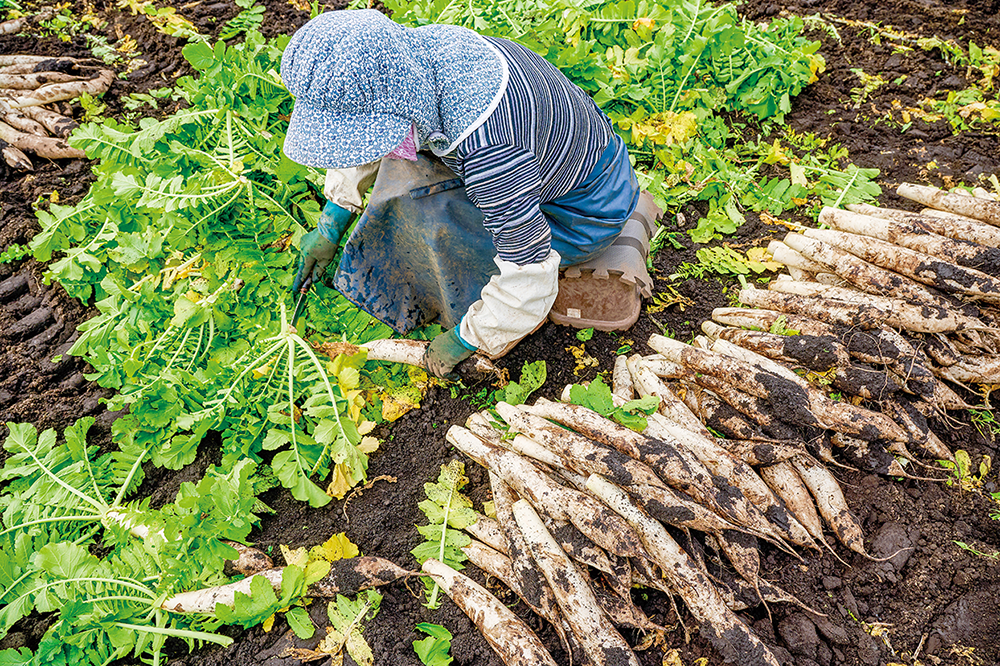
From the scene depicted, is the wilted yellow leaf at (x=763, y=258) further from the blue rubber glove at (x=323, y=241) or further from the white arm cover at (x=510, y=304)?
the blue rubber glove at (x=323, y=241)

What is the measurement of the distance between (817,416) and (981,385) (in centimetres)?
74

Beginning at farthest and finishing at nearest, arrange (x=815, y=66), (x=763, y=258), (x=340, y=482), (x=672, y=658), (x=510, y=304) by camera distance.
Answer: (x=815, y=66), (x=763, y=258), (x=340, y=482), (x=510, y=304), (x=672, y=658)

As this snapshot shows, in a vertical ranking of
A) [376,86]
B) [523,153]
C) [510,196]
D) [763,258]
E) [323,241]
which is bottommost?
[763,258]

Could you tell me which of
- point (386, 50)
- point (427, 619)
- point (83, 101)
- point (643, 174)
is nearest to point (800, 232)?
point (643, 174)

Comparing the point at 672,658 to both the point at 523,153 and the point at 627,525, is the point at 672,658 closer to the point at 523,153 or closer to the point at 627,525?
the point at 627,525

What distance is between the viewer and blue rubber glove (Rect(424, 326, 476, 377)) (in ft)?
7.70

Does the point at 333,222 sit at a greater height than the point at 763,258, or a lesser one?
greater

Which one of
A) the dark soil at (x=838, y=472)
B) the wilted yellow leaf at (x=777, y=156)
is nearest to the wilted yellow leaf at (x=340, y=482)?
the dark soil at (x=838, y=472)

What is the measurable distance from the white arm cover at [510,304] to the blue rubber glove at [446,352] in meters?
0.07

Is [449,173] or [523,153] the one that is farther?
[449,173]

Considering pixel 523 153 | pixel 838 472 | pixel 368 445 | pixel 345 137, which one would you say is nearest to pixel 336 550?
pixel 368 445

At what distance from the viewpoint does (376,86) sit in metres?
1.58

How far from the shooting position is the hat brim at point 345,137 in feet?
5.32

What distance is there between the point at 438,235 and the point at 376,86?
86cm
